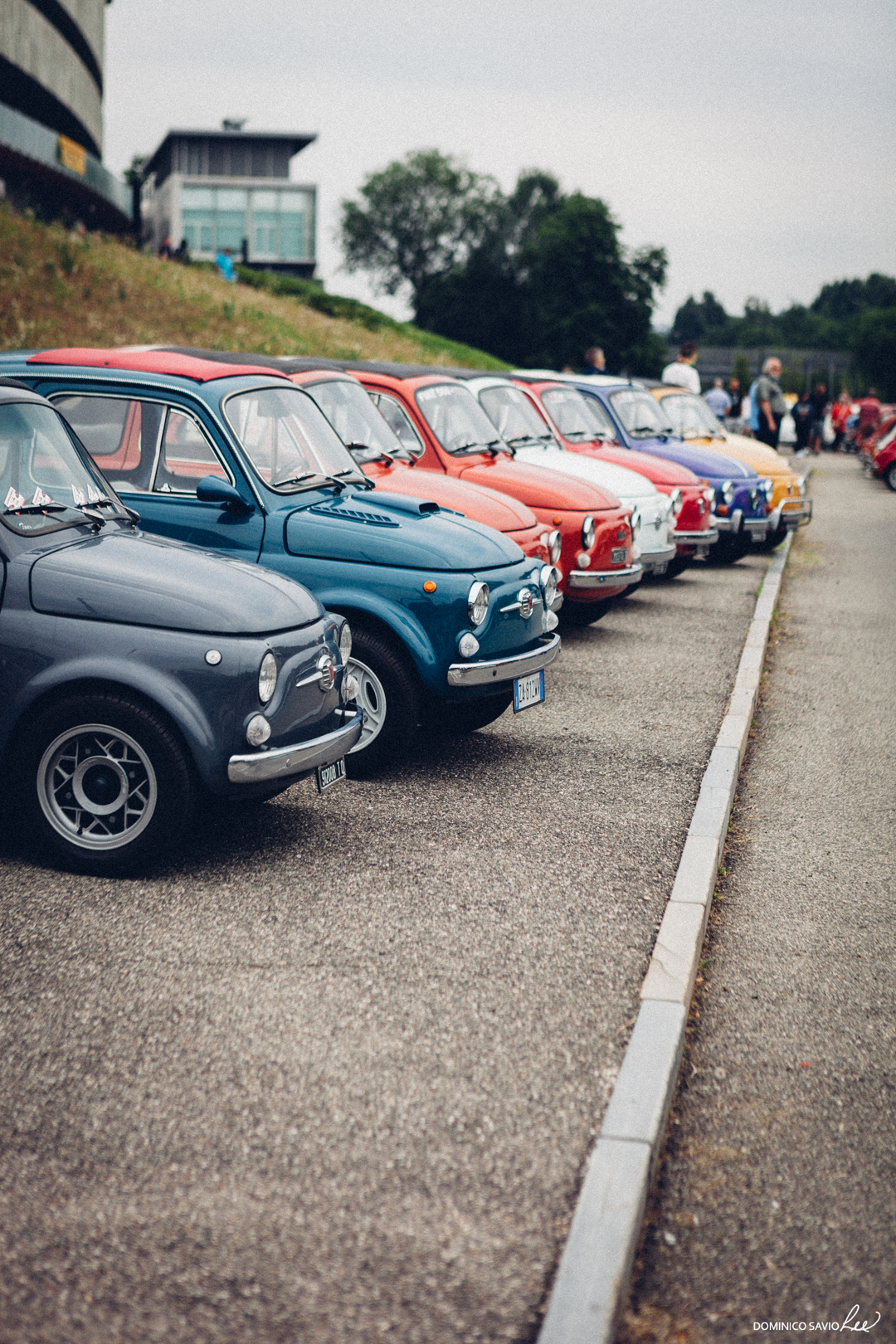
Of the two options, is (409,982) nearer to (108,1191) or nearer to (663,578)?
(108,1191)

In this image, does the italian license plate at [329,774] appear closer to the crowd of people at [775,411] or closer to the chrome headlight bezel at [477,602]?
the chrome headlight bezel at [477,602]

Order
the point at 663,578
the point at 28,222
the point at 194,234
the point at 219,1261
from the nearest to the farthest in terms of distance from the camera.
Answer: the point at 219,1261 → the point at 663,578 → the point at 28,222 → the point at 194,234

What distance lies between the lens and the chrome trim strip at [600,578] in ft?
32.4

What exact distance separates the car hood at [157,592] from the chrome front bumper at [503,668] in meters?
1.24

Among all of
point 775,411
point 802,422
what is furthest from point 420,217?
point 775,411

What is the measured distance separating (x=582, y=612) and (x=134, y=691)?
6.43 meters

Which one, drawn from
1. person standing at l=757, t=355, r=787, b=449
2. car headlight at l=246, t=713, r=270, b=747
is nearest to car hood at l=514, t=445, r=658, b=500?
car headlight at l=246, t=713, r=270, b=747

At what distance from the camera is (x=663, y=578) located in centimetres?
1435

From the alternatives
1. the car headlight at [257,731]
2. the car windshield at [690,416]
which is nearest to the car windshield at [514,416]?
the car windshield at [690,416]

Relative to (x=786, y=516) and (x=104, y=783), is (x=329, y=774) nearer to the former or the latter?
(x=104, y=783)

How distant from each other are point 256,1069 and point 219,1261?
0.82 metres

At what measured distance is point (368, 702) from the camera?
651 cm

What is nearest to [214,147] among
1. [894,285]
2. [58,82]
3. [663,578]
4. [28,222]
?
[58,82]

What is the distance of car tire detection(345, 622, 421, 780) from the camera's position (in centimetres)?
640
